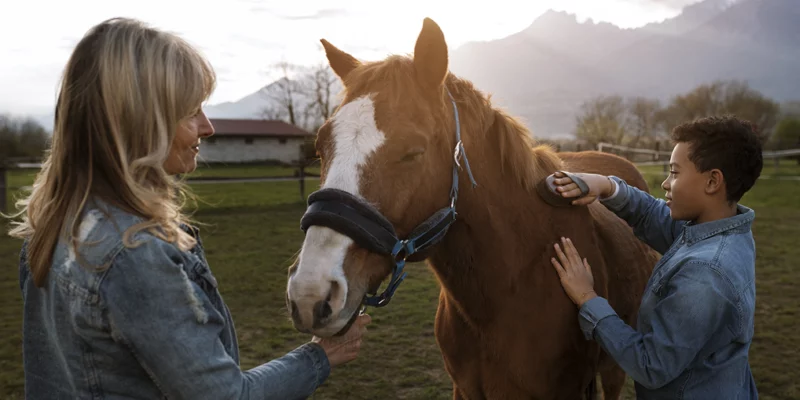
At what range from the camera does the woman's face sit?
1.54m

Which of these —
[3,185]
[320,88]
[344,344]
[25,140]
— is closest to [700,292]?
[344,344]

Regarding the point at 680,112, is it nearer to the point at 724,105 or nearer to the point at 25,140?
the point at 724,105

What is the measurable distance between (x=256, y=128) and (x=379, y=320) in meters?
39.3

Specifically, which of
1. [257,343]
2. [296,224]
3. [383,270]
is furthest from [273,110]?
[383,270]

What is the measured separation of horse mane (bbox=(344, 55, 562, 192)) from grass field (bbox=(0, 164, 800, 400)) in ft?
6.51

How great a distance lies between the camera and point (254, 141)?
42094mm

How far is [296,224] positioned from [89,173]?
11.1 meters

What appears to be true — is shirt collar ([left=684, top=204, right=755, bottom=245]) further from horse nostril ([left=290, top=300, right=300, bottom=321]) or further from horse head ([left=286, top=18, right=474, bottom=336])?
horse nostril ([left=290, top=300, right=300, bottom=321])

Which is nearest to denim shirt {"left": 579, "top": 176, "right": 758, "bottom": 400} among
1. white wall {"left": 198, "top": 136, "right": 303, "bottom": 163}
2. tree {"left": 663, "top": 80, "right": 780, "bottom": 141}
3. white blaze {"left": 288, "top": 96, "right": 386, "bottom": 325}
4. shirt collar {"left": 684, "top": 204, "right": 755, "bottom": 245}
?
shirt collar {"left": 684, "top": 204, "right": 755, "bottom": 245}

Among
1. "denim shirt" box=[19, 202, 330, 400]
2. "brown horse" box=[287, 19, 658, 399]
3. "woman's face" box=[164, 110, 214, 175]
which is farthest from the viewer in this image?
"brown horse" box=[287, 19, 658, 399]

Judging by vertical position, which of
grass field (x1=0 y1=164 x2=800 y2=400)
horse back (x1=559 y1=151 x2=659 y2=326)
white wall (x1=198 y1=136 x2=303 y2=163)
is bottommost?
white wall (x1=198 y1=136 x2=303 y2=163)

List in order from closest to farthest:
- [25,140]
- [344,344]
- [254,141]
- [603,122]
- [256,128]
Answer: [344,344] < [25,140] < [603,122] < [254,141] < [256,128]

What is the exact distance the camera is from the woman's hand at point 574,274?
2240 millimetres

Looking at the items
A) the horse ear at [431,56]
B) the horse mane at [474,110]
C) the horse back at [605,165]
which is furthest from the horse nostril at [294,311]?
the horse back at [605,165]
